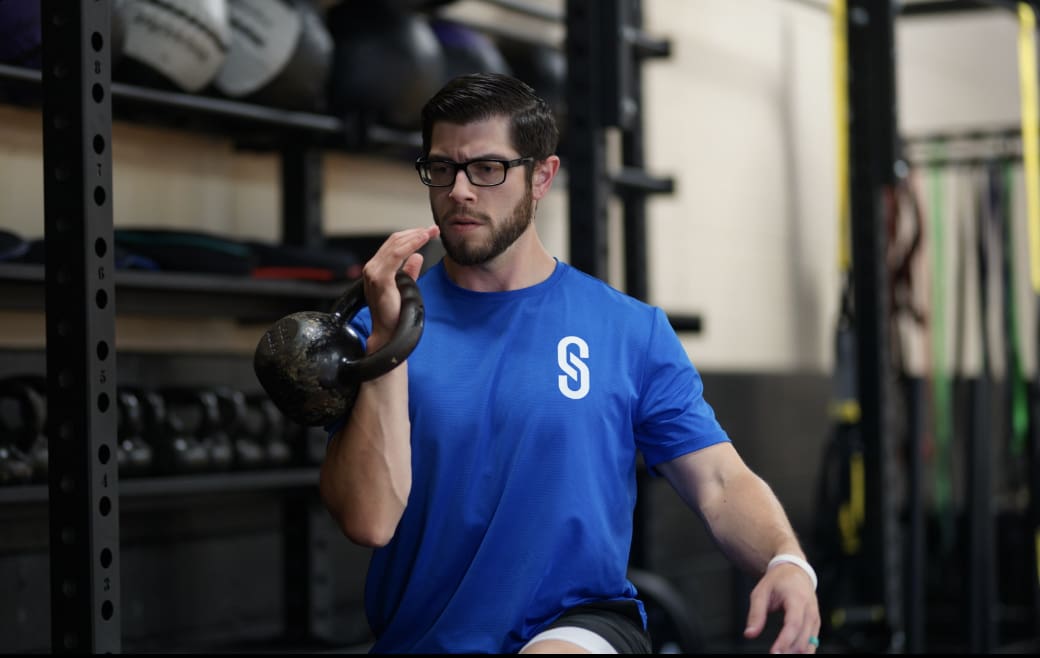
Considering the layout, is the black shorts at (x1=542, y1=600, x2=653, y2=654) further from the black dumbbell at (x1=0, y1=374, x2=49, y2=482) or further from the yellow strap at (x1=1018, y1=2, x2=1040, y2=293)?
the yellow strap at (x1=1018, y1=2, x2=1040, y2=293)

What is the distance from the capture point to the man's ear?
5.90ft

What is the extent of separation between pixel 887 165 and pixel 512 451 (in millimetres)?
2835

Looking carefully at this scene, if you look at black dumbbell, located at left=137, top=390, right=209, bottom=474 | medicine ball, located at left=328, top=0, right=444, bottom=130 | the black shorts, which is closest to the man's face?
the black shorts

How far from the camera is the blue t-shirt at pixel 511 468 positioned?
1730mm

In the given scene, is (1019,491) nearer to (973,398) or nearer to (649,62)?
(973,398)

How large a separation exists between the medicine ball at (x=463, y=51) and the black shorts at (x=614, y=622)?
209cm

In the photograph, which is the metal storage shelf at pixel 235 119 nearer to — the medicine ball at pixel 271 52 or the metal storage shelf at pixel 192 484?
the medicine ball at pixel 271 52

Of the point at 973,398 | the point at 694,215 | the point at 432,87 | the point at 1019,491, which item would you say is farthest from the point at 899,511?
the point at 432,87

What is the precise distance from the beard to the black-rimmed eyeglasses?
0.04 m

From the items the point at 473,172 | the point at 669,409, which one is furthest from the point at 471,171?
the point at 669,409

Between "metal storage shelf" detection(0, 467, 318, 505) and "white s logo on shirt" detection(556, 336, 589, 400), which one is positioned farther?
"metal storage shelf" detection(0, 467, 318, 505)

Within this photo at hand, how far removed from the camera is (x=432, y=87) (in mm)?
3539

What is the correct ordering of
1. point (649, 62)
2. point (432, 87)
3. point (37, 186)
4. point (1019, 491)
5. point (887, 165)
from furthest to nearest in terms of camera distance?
point (1019, 491) → point (649, 62) → point (887, 165) → point (432, 87) → point (37, 186)

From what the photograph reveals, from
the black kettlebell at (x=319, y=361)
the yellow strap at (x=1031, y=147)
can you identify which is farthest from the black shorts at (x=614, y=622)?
the yellow strap at (x=1031, y=147)
